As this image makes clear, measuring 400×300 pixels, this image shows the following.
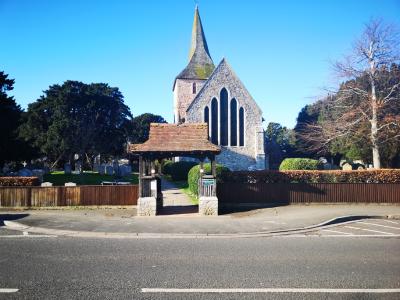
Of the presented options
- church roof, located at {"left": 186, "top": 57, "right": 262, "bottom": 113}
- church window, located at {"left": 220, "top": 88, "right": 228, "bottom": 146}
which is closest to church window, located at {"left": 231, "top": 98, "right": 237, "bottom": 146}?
church window, located at {"left": 220, "top": 88, "right": 228, "bottom": 146}

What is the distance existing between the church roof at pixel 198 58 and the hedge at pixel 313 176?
103ft

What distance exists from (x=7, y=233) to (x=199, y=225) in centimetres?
680

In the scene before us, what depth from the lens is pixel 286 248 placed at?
29.0ft

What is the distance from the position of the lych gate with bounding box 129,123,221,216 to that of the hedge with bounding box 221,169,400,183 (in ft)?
8.45

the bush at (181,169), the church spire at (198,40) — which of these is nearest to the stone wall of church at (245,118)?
the bush at (181,169)

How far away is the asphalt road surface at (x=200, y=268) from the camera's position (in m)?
5.57

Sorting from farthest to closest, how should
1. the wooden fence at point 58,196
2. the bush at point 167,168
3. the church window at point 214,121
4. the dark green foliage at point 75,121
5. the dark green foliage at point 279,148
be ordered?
the dark green foliage at point 279,148 < the dark green foliage at point 75,121 < the bush at point 167,168 < the church window at point 214,121 < the wooden fence at point 58,196

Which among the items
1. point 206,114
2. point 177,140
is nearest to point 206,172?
point 177,140

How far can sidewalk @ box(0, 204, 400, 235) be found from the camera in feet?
37.5

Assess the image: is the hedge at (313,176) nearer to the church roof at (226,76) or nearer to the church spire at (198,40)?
the church roof at (226,76)

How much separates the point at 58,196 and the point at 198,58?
35712mm

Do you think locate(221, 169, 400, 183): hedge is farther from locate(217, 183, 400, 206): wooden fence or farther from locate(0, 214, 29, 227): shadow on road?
locate(0, 214, 29, 227): shadow on road

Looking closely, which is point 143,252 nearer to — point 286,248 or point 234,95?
point 286,248

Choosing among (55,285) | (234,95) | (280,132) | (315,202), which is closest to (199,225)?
(55,285)
